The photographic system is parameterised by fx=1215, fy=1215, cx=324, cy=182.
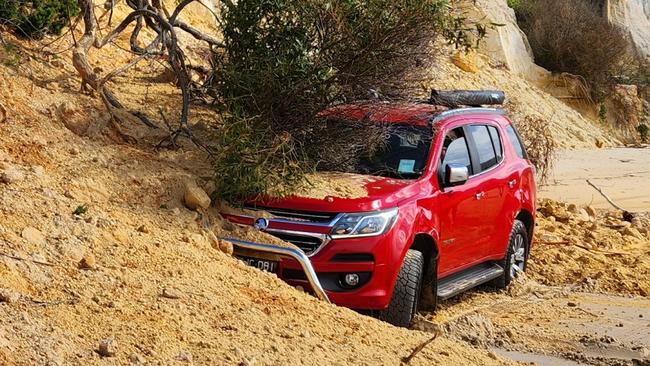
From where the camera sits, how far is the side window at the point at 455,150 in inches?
398

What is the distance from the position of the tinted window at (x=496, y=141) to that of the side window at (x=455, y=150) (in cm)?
72

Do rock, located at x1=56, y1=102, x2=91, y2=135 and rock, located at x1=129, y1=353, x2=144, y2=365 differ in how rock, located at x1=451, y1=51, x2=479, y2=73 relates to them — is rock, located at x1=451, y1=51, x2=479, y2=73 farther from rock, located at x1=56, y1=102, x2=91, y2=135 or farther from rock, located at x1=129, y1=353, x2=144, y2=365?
rock, located at x1=129, y1=353, x2=144, y2=365

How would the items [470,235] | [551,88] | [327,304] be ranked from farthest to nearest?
[551,88] < [470,235] < [327,304]

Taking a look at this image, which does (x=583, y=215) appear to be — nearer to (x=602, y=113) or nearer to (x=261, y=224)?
(x=261, y=224)

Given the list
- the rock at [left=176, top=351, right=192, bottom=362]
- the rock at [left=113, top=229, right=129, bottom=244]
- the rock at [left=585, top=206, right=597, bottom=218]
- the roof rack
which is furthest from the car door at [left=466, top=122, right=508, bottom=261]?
the rock at [left=585, top=206, right=597, bottom=218]

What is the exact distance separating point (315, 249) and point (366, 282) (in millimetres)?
444

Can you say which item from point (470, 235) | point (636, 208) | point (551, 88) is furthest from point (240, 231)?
point (551, 88)

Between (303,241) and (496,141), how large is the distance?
9.92ft

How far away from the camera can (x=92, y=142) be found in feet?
32.4

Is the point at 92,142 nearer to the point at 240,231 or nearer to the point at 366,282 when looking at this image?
the point at 240,231

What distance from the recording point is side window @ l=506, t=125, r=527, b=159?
11.7m

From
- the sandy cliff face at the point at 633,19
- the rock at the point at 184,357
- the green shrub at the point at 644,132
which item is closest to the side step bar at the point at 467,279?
the rock at the point at 184,357

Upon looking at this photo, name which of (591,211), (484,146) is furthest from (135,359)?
(591,211)

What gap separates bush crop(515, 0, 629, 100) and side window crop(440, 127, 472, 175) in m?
24.2
